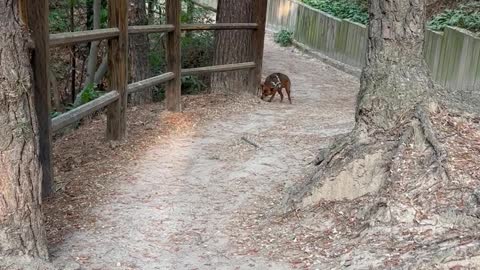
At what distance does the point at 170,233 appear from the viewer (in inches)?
180

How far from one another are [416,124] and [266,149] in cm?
248

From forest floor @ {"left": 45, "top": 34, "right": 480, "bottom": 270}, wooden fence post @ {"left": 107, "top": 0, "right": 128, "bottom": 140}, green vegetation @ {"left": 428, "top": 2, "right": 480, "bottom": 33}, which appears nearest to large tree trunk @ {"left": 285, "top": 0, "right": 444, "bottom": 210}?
forest floor @ {"left": 45, "top": 34, "right": 480, "bottom": 270}

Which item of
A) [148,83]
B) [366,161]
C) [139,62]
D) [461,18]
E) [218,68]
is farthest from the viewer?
[461,18]

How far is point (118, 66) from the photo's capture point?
6.68 m

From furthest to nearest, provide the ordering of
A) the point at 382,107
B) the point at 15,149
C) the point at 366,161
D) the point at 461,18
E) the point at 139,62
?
the point at 461,18 < the point at 139,62 < the point at 382,107 < the point at 366,161 < the point at 15,149

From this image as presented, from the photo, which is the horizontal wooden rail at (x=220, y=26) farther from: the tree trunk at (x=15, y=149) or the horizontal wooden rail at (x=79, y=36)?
the tree trunk at (x=15, y=149)

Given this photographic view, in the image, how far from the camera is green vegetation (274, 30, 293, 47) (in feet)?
61.2

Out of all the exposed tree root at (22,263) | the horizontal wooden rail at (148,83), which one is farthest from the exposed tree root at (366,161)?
the horizontal wooden rail at (148,83)

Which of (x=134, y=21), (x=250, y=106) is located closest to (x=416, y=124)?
(x=250, y=106)

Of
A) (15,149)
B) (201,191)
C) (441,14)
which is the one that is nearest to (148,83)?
(201,191)

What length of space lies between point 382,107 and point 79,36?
2834 mm

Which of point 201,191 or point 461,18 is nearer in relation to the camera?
point 201,191

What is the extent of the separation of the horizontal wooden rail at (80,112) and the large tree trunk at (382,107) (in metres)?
2.10

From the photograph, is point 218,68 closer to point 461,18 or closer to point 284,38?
point 461,18
